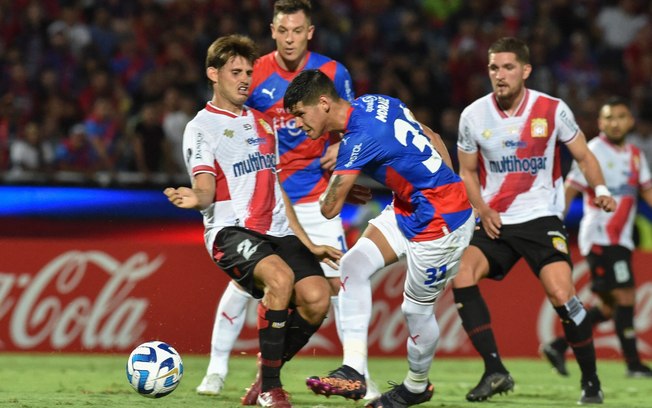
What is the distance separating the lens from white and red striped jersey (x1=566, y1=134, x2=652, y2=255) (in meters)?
10.7

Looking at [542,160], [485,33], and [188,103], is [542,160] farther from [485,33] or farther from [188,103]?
[485,33]

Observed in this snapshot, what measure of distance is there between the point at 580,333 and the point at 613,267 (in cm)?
301

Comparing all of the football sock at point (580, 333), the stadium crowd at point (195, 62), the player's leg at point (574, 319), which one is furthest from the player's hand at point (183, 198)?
the stadium crowd at point (195, 62)

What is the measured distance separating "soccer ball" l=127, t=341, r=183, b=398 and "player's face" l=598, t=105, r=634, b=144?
5605mm

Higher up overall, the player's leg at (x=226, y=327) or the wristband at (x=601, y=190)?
the wristband at (x=601, y=190)

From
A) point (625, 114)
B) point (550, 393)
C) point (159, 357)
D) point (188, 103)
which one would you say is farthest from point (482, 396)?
point (188, 103)

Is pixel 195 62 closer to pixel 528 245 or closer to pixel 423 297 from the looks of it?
pixel 528 245

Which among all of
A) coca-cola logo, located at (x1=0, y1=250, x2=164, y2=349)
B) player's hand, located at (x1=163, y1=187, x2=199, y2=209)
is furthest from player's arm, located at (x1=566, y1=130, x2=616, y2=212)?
coca-cola logo, located at (x1=0, y1=250, x2=164, y2=349)

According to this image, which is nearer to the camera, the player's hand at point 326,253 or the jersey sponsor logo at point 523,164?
the player's hand at point 326,253

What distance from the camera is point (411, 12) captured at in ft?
53.7

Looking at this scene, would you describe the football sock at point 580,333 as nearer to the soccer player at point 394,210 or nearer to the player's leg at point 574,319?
the player's leg at point 574,319

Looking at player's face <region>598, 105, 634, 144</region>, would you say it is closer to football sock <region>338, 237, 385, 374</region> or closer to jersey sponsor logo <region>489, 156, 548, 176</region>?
jersey sponsor logo <region>489, 156, 548, 176</region>

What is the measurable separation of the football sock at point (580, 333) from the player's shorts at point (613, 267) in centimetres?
292

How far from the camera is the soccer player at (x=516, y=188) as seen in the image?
795 centimetres
